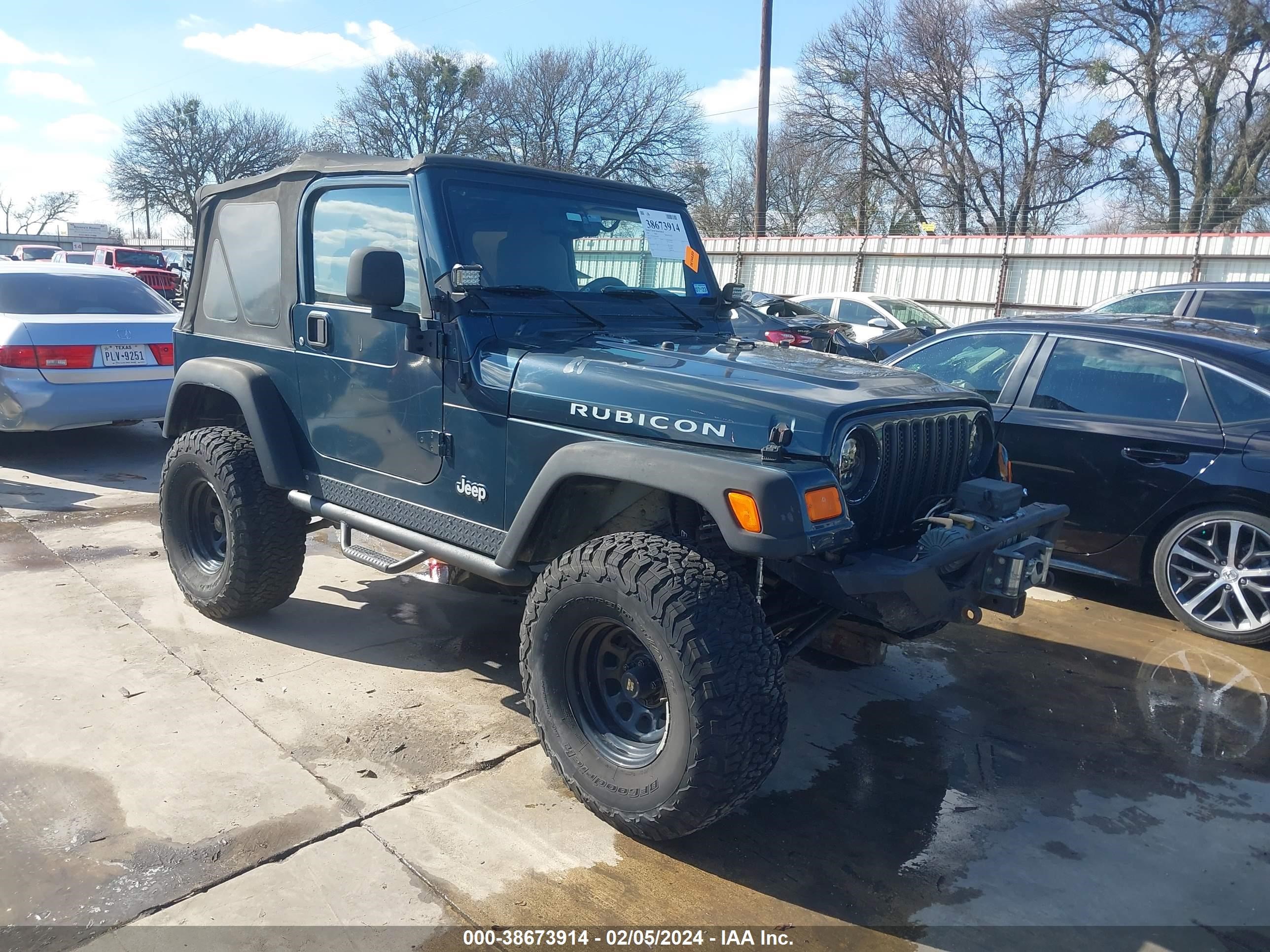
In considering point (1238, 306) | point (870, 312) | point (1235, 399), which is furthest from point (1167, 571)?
point (870, 312)

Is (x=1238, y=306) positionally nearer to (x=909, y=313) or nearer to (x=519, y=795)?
(x=909, y=313)

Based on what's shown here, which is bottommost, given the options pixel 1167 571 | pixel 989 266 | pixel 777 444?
pixel 1167 571

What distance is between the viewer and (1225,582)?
474cm

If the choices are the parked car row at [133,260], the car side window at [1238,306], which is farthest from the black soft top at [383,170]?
the parked car row at [133,260]

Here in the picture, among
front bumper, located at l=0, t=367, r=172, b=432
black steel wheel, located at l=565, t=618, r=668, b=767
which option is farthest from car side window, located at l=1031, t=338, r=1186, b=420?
front bumper, located at l=0, t=367, r=172, b=432

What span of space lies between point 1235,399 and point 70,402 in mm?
7814

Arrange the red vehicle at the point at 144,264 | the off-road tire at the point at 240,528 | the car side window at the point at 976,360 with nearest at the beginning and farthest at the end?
the off-road tire at the point at 240,528 < the car side window at the point at 976,360 < the red vehicle at the point at 144,264

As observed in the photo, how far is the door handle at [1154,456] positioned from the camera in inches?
190

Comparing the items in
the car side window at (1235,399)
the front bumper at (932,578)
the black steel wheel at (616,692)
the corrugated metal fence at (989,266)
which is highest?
the corrugated metal fence at (989,266)

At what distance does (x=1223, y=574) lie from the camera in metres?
4.75

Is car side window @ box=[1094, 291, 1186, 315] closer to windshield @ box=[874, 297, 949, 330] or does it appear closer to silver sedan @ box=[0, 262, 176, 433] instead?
windshield @ box=[874, 297, 949, 330]

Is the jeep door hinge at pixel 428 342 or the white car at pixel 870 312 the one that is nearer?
the jeep door hinge at pixel 428 342

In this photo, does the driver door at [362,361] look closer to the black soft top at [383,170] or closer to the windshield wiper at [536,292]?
the black soft top at [383,170]

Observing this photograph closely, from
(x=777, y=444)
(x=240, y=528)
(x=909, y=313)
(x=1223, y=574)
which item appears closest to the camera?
(x=777, y=444)
